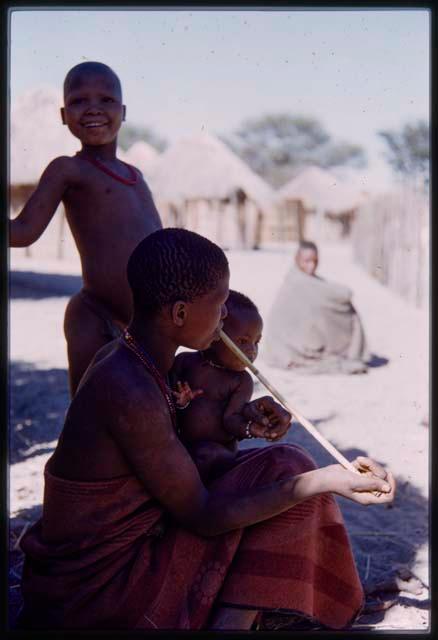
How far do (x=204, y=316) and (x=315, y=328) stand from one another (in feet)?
18.7

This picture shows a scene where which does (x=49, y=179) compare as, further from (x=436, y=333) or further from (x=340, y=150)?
(x=340, y=150)

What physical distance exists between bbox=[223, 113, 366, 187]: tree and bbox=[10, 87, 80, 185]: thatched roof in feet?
112

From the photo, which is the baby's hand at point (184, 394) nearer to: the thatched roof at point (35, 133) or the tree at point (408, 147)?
the thatched roof at point (35, 133)

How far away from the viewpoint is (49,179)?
8.77ft

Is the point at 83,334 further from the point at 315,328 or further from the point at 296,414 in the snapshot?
the point at 315,328

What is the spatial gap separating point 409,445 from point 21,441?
2281 mm

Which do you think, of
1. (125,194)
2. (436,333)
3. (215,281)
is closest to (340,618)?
(436,333)

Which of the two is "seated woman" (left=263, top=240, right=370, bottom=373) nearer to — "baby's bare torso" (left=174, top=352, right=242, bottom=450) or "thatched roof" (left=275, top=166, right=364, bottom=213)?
"baby's bare torso" (left=174, top=352, right=242, bottom=450)

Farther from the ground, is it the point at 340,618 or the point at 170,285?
the point at 170,285

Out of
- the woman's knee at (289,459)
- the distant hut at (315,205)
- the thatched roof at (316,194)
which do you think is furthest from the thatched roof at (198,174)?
the woman's knee at (289,459)

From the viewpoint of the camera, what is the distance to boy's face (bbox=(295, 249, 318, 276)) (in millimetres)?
7648

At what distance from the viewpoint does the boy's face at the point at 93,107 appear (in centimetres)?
268

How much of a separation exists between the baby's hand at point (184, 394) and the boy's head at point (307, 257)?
5318 mm

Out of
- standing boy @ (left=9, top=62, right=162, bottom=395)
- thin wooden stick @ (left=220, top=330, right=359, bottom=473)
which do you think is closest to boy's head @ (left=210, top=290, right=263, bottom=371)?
thin wooden stick @ (left=220, top=330, right=359, bottom=473)
